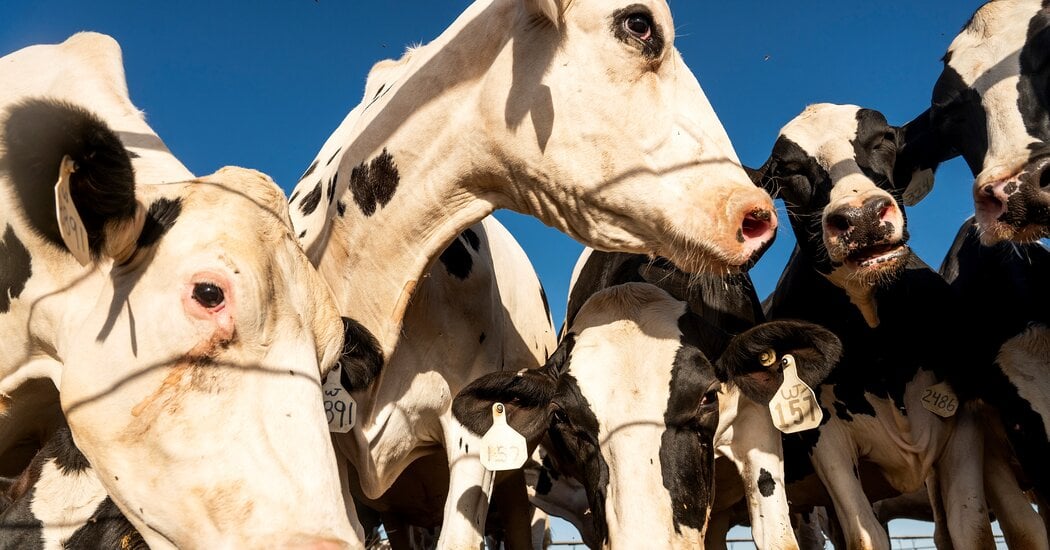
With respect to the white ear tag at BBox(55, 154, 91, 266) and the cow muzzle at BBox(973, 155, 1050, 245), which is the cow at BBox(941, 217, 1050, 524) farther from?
the white ear tag at BBox(55, 154, 91, 266)

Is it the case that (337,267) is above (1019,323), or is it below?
below

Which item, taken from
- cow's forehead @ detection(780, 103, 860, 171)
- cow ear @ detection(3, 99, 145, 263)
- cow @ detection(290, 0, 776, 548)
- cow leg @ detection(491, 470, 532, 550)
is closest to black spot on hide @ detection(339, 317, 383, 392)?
cow @ detection(290, 0, 776, 548)

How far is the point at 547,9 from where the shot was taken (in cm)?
390

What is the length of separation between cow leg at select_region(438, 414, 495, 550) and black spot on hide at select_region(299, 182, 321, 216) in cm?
120

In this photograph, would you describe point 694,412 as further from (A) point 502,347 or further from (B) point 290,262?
(B) point 290,262

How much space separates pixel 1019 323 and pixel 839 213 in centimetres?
159

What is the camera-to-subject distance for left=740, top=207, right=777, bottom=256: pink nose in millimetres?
3840

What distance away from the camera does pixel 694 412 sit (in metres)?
4.43

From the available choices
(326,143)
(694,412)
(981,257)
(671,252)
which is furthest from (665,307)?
(981,257)

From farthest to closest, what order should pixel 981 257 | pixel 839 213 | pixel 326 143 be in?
1. pixel 981 257
2. pixel 326 143
3. pixel 839 213

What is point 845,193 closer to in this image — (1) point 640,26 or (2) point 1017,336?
(2) point 1017,336

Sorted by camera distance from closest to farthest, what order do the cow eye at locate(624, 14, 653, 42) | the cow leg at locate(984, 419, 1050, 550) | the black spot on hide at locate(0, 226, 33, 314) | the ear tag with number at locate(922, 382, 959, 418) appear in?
the black spot on hide at locate(0, 226, 33, 314)
the cow eye at locate(624, 14, 653, 42)
the cow leg at locate(984, 419, 1050, 550)
the ear tag with number at locate(922, 382, 959, 418)

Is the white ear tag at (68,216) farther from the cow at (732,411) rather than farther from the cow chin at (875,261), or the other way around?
the cow chin at (875,261)

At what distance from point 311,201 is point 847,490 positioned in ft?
10.8
